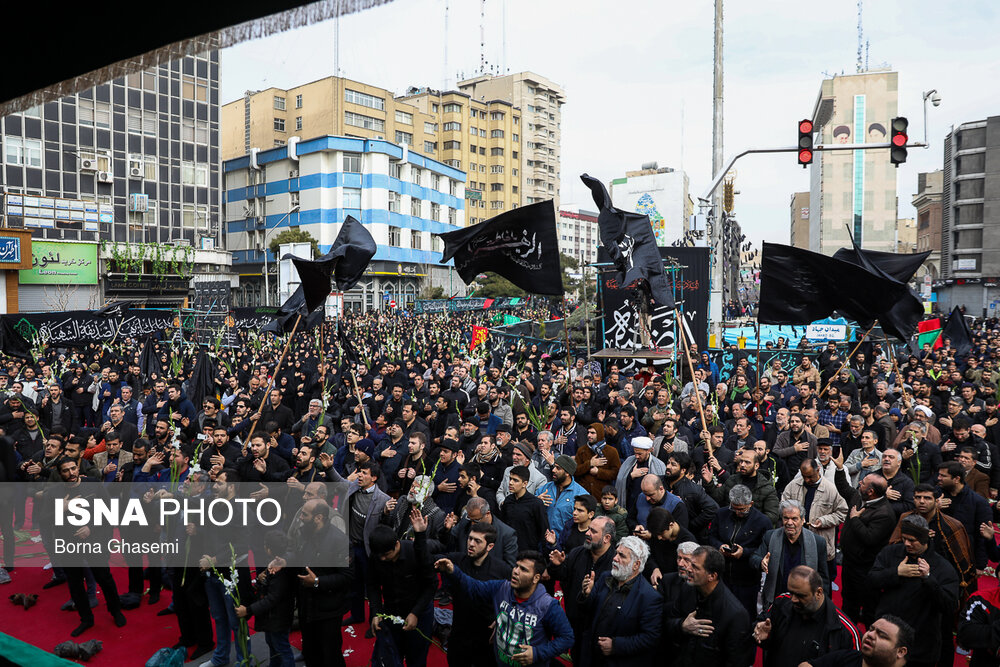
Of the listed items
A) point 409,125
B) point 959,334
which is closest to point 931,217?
point 409,125

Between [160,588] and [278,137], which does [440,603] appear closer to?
[160,588]

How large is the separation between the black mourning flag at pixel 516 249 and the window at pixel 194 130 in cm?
4700

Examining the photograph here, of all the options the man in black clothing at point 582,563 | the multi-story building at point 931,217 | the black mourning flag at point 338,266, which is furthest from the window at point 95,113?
the multi-story building at point 931,217

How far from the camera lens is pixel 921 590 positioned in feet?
15.1

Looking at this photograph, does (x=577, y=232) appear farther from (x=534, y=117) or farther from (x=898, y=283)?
(x=898, y=283)

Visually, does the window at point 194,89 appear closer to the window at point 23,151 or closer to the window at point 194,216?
the window at point 194,216

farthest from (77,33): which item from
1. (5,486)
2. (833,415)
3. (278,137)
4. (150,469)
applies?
(278,137)

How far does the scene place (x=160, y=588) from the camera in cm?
759

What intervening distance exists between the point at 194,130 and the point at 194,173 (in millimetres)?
3022

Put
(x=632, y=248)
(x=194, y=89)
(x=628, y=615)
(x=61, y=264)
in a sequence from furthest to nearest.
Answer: (x=194, y=89)
(x=61, y=264)
(x=632, y=248)
(x=628, y=615)

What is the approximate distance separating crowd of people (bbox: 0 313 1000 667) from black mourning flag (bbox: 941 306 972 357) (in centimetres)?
806

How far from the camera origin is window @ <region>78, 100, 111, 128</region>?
44.3 meters

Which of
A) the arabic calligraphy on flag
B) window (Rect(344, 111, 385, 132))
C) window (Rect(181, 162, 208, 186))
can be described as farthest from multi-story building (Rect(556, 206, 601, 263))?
the arabic calligraphy on flag

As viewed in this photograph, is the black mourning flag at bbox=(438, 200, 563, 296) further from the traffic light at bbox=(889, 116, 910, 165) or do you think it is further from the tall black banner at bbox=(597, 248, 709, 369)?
the tall black banner at bbox=(597, 248, 709, 369)
